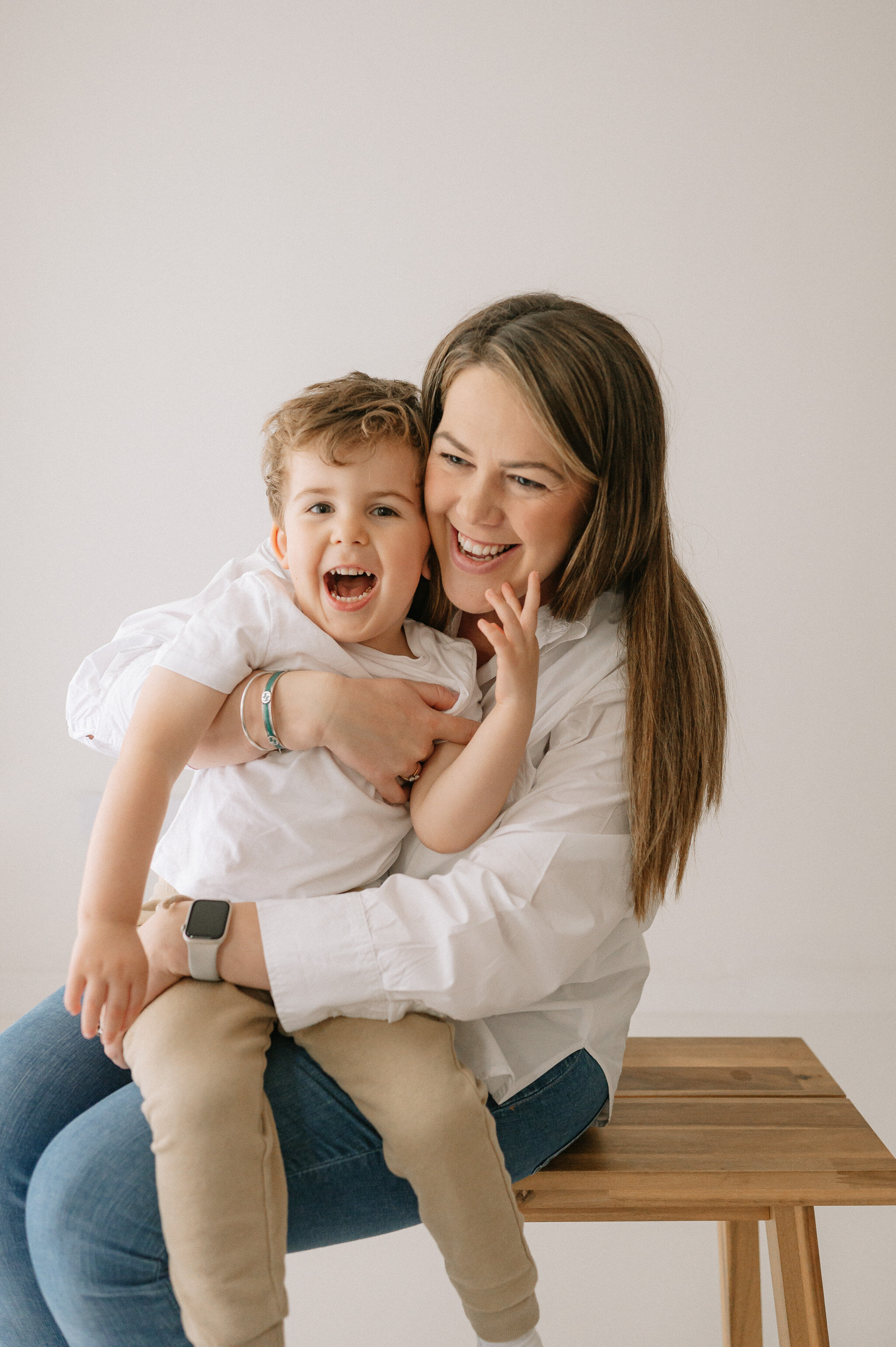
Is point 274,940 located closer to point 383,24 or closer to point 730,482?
point 730,482

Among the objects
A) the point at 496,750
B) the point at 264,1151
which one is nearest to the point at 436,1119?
the point at 264,1151

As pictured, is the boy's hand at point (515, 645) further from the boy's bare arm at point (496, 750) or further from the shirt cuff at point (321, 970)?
the shirt cuff at point (321, 970)

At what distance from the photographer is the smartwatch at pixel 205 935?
1.27 m

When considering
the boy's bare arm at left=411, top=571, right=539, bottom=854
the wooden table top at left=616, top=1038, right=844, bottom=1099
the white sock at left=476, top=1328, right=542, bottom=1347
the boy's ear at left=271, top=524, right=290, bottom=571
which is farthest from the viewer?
the wooden table top at left=616, top=1038, right=844, bottom=1099

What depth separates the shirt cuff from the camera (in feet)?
4.17

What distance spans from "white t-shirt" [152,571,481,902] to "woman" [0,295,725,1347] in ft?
0.14

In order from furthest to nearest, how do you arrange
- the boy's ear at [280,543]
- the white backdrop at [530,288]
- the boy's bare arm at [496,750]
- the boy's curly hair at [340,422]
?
the white backdrop at [530,288], the boy's ear at [280,543], the boy's curly hair at [340,422], the boy's bare arm at [496,750]

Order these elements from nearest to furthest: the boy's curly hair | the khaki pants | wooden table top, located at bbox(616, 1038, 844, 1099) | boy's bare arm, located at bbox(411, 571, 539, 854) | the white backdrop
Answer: the khaki pants, boy's bare arm, located at bbox(411, 571, 539, 854), the boy's curly hair, wooden table top, located at bbox(616, 1038, 844, 1099), the white backdrop

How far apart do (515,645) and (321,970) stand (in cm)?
45

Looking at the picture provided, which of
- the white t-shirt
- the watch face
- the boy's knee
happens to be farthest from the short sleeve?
the boy's knee

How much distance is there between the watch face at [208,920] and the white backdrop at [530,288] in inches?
94.3

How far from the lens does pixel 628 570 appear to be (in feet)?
5.21

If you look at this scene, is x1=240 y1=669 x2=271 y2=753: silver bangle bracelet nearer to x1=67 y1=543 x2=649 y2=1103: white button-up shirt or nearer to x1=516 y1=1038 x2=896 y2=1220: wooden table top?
x1=67 y1=543 x2=649 y2=1103: white button-up shirt

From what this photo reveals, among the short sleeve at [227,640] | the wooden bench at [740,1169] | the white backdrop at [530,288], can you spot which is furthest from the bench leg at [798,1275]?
the white backdrop at [530,288]
